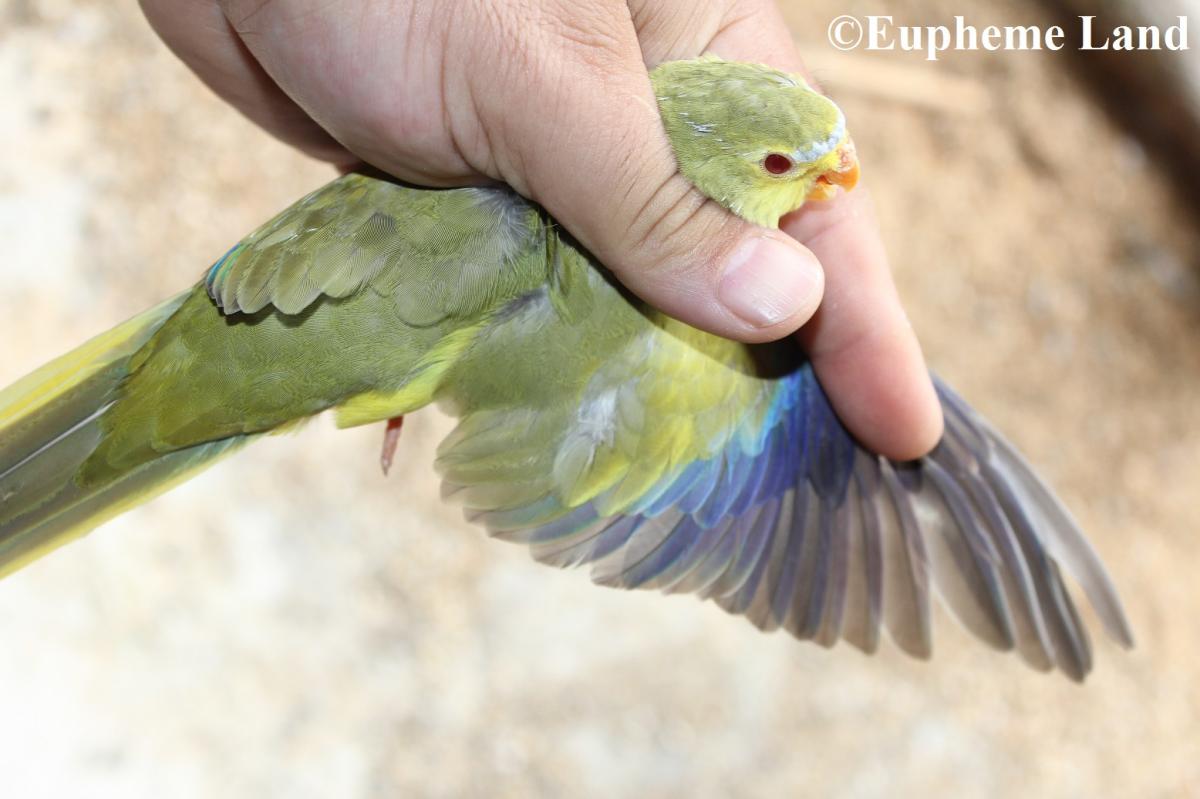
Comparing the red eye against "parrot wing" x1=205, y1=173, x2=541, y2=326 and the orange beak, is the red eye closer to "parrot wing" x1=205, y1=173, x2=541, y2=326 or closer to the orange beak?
the orange beak

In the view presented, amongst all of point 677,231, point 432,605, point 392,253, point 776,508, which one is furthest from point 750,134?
point 432,605

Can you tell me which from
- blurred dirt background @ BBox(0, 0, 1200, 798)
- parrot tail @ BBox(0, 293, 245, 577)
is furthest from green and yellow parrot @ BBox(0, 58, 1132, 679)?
blurred dirt background @ BBox(0, 0, 1200, 798)

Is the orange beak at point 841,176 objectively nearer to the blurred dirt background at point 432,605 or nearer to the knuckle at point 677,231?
the knuckle at point 677,231

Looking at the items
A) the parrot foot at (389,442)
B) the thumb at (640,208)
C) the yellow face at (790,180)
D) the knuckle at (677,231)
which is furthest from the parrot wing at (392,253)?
the parrot foot at (389,442)

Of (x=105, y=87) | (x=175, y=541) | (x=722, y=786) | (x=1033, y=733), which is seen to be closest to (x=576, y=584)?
(x=722, y=786)

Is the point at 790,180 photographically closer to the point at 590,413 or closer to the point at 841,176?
the point at 841,176

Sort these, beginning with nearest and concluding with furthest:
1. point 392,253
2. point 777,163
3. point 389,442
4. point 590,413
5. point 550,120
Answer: point 550,120
point 777,163
point 392,253
point 590,413
point 389,442
